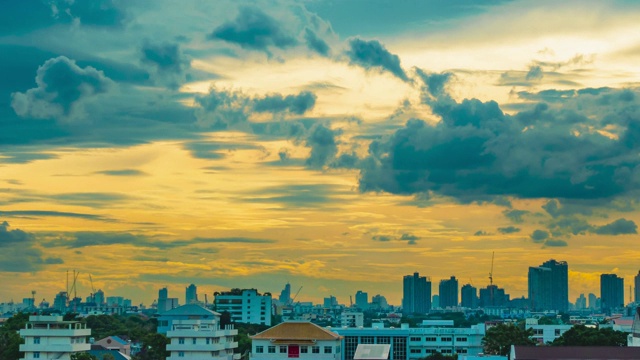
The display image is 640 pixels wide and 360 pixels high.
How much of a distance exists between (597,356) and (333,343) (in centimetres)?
2487

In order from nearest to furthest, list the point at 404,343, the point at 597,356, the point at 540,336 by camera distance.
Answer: the point at 597,356 < the point at 404,343 < the point at 540,336

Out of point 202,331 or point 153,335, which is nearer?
point 202,331

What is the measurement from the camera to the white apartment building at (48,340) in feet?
297

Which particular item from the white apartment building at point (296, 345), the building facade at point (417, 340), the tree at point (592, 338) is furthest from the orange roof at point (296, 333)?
the tree at point (592, 338)

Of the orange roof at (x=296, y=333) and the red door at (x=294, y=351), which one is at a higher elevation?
the orange roof at (x=296, y=333)

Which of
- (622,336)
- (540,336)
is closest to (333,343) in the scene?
(622,336)

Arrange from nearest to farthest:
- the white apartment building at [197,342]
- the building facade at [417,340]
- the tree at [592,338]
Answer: the white apartment building at [197,342]
the tree at [592,338]
the building facade at [417,340]

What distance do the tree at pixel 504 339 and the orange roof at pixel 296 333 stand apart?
26726 mm

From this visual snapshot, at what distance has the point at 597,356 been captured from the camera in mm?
78000

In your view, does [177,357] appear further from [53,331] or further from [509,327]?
[509,327]

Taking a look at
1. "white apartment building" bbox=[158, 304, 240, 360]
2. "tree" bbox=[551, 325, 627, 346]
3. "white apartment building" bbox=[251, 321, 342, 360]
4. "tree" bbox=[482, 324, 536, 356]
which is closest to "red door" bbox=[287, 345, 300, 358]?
"white apartment building" bbox=[251, 321, 342, 360]

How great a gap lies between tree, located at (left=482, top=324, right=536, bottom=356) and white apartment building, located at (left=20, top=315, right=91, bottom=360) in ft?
153

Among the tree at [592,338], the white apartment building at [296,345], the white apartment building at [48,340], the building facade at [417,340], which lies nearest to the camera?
the white apartment building at [48,340]

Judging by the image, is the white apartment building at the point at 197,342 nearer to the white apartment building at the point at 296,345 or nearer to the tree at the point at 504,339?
the white apartment building at the point at 296,345
